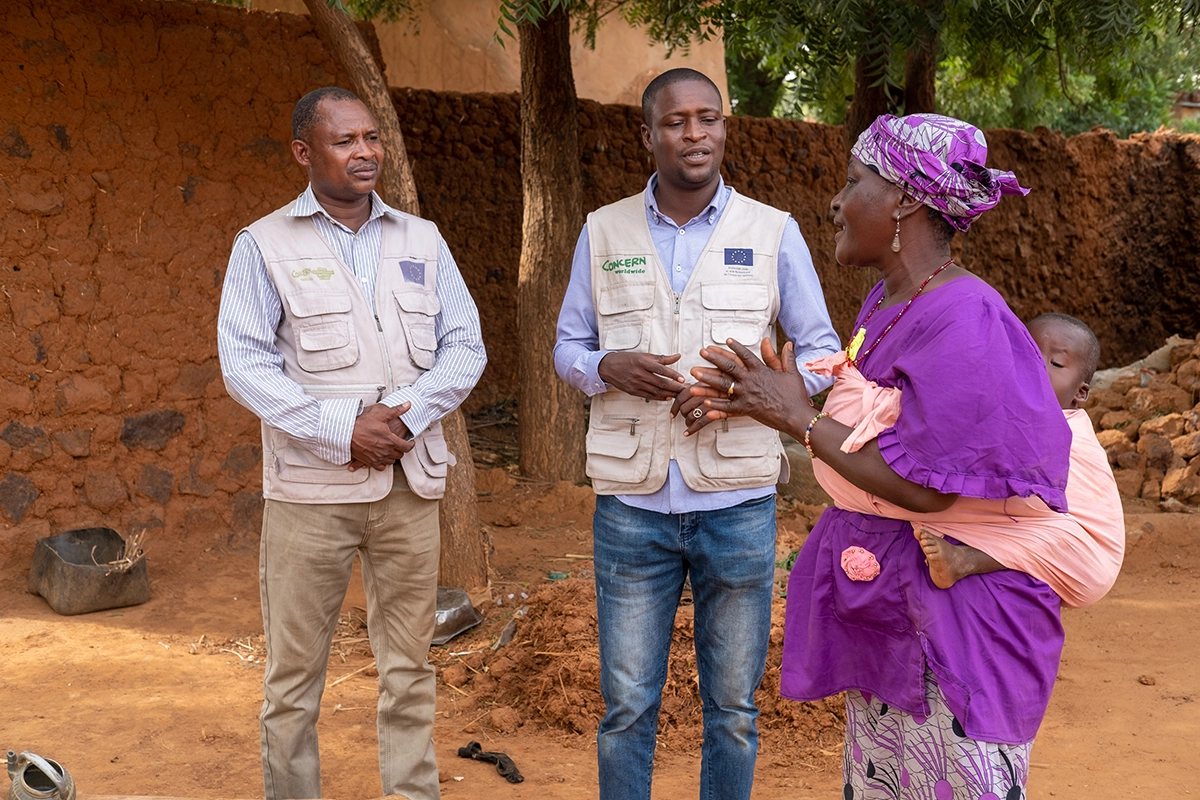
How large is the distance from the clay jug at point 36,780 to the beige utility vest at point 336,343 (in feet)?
3.27

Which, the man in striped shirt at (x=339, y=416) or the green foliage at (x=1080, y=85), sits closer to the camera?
the man in striped shirt at (x=339, y=416)

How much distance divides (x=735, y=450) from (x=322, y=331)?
1.16 metres

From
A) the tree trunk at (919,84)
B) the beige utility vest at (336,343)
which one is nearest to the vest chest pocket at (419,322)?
the beige utility vest at (336,343)

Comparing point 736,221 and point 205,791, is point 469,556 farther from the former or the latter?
point 736,221

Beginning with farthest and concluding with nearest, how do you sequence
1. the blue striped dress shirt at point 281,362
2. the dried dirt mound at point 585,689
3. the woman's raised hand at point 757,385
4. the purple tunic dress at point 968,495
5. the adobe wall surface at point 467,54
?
1. the adobe wall surface at point 467,54
2. the dried dirt mound at point 585,689
3. the blue striped dress shirt at point 281,362
4. the woman's raised hand at point 757,385
5. the purple tunic dress at point 968,495

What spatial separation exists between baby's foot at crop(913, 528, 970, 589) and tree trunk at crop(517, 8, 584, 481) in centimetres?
498

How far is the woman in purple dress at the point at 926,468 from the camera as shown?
1.87 metres

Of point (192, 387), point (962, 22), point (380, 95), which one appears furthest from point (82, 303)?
point (962, 22)

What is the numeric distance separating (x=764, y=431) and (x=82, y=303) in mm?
4108

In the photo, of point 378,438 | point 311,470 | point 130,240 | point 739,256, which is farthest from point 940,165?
point 130,240

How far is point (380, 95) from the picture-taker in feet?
17.1

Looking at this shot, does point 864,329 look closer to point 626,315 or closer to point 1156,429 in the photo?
point 626,315

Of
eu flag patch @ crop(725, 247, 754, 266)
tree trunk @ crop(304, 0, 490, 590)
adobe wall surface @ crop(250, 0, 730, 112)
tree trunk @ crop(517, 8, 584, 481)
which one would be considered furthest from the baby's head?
adobe wall surface @ crop(250, 0, 730, 112)

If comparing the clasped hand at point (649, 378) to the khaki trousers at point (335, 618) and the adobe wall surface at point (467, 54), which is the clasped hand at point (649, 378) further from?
the adobe wall surface at point (467, 54)
